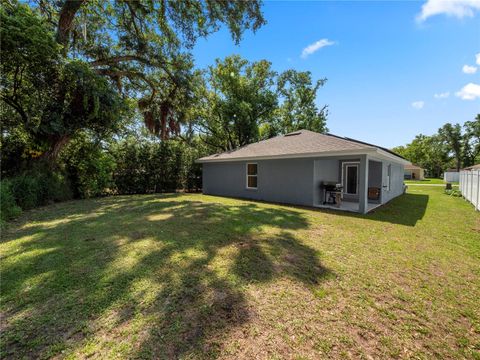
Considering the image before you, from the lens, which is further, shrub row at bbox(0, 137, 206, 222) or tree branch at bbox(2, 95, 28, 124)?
tree branch at bbox(2, 95, 28, 124)

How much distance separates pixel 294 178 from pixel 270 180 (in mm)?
1319

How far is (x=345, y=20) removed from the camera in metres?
8.53

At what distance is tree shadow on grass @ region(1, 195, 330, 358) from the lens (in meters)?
2.15

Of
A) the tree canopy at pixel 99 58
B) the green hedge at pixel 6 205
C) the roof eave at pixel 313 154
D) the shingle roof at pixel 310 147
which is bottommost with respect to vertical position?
the green hedge at pixel 6 205

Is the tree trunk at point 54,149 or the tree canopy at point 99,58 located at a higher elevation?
the tree canopy at point 99,58

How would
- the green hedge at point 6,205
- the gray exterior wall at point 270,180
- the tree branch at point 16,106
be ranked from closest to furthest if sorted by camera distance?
the green hedge at point 6,205, the tree branch at point 16,106, the gray exterior wall at point 270,180

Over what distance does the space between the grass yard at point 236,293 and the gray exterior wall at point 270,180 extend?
176 inches

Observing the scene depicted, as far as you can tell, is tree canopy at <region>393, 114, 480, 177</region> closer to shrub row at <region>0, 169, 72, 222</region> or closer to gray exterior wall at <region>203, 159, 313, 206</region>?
gray exterior wall at <region>203, 159, 313, 206</region>

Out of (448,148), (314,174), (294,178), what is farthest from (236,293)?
(448,148)

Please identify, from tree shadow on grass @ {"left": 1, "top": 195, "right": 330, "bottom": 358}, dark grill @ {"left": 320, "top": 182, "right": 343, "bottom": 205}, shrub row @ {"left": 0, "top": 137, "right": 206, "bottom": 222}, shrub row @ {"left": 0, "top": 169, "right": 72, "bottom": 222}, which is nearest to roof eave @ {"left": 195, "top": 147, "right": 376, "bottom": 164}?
dark grill @ {"left": 320, "top": 182, "right": 343, "bottom": 205}

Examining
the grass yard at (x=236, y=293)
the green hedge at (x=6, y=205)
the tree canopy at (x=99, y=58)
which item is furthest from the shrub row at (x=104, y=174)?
the grass yard at (x=236, y=293)

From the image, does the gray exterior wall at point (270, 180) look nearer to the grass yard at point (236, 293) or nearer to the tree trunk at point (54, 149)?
the grass yard at point (236, 293)

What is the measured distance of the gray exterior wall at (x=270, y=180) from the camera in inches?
388

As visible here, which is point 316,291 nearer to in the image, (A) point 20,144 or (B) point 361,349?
(B) point 361,349
